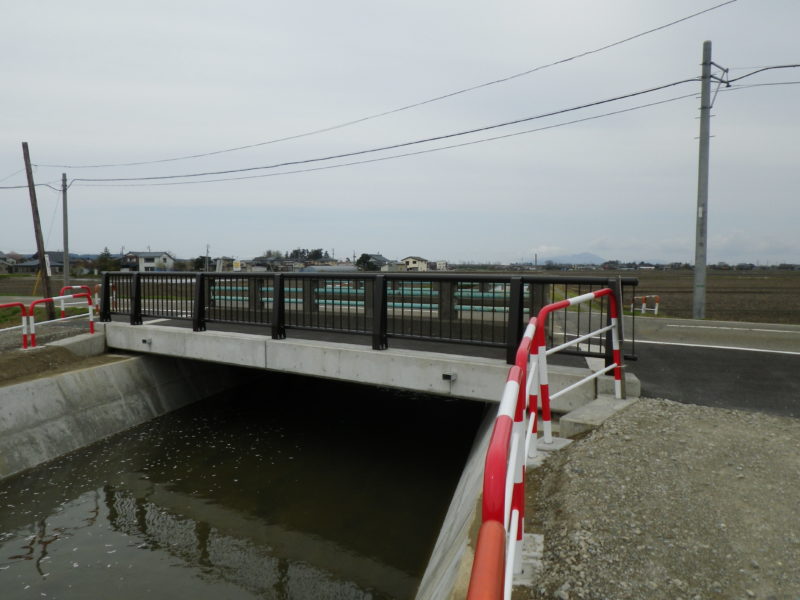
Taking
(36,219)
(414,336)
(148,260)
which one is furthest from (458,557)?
(148,260)

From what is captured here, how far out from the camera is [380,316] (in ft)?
24.8

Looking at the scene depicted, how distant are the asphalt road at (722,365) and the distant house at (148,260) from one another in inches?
3697

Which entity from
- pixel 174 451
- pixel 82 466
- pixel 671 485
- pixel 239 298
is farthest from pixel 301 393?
pixel 671 485

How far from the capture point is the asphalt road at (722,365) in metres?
5.82

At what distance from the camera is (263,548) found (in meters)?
5.68

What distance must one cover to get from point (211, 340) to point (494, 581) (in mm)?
9032

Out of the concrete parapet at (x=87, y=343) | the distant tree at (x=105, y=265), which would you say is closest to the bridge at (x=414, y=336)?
the concrete parapet at (x=87, y=343)

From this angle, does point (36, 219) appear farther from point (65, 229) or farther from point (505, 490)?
point (505, 490)

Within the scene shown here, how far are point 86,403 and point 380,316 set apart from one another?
6.09 meters

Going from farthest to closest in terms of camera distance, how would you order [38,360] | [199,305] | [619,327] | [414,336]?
[38,360], [199,305], [414,336], [619,327]

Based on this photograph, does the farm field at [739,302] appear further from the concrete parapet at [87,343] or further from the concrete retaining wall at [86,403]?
the concrete parapet at [87,343]

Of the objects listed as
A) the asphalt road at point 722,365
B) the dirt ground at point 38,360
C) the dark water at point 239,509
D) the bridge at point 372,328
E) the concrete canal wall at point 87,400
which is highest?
the bridge at point 372,328

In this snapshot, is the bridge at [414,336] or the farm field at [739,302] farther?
the farm field at [739,302]

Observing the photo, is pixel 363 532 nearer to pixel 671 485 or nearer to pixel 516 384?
pixel 671 485
